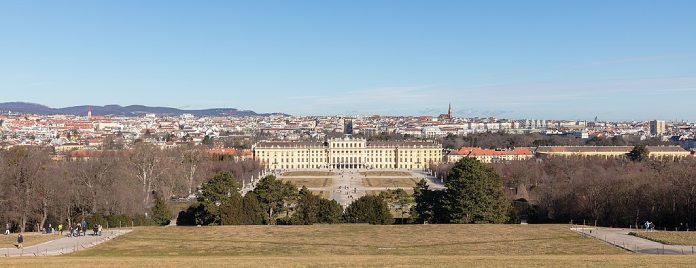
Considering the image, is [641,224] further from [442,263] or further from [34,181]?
[34,181]

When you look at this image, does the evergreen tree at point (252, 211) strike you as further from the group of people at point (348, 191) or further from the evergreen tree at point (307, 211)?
the group of people at point (348, 191)

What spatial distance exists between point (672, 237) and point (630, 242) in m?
1.45

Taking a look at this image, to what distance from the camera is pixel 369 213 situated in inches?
1201

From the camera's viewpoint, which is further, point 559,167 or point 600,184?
point 559,167

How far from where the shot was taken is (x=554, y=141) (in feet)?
390

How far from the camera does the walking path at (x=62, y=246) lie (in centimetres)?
2023

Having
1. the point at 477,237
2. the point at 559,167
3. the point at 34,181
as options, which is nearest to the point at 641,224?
the point at 477,237

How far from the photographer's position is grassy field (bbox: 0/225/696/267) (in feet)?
52.8

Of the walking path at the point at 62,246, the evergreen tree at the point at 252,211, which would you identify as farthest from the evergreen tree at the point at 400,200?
the walking path at the point at 62,246

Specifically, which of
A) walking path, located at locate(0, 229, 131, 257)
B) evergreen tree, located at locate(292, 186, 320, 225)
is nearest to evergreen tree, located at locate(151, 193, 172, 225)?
evergreen tree, located at locate(292, 186, 320, 225)

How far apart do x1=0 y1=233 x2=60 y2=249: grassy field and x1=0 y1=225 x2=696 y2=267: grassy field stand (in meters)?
2.27

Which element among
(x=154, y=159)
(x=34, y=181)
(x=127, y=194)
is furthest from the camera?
(x=154, y=159)

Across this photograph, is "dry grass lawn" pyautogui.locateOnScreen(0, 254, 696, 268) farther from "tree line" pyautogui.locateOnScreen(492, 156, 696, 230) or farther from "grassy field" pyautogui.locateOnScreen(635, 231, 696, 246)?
"tree line" pyautogui.locateOnScreen(492, 156, 696, 230)

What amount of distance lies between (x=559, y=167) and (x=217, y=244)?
43100 millimetres
